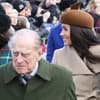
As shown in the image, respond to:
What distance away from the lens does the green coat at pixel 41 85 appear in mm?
4262

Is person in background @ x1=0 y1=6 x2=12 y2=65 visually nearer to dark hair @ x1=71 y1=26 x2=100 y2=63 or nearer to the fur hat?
the fur hat

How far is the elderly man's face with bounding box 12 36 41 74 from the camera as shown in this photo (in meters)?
4.05

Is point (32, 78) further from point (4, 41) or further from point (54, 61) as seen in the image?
point (4, 41)

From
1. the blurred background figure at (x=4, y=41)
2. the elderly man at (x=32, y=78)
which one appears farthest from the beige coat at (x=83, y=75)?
the elderly man at (x=32, y=78)

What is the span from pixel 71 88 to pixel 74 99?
11 cm

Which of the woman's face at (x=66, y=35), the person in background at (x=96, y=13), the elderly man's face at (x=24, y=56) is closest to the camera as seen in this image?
the elderly man's face at (x=24, y=56)

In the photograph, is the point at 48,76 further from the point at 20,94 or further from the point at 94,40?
the point at 94,40

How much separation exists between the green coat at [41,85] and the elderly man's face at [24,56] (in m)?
0.13

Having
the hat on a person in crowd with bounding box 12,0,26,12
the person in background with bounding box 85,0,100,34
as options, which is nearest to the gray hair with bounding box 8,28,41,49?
the person in background with bounding box 85,0,100,34

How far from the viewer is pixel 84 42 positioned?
5.35 m

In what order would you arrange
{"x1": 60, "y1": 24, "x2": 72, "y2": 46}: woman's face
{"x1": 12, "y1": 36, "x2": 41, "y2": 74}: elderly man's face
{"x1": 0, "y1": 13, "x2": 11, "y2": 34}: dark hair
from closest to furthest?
{"x1": 12, "y1": 36, "x2": 41, "y2": 74}: elderly man's face → {"x1": 60, "y1": 24, "x2": 72, "y2": 46}: woman's face → {"x1": 0, "y1": 13, "x2": 11, "y2": 34}: dark hair

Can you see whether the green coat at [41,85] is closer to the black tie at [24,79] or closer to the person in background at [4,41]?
the black tie at [24,79]

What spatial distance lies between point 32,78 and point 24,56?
251mm

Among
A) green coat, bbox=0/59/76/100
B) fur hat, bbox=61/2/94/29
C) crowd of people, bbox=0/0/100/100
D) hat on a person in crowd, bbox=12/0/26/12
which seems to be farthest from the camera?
hat on a person in crowd, bbox=12/0/26/12
